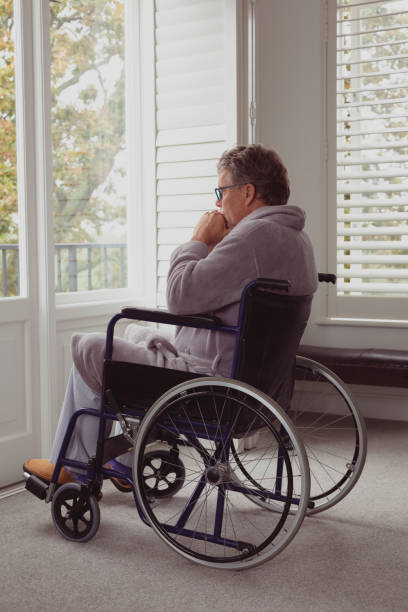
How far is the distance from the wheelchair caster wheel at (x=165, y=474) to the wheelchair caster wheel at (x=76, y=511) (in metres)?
0.27

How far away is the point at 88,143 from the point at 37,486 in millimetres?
1644

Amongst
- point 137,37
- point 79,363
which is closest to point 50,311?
point 79,363

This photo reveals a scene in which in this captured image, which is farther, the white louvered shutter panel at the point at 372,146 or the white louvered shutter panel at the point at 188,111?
the white louvered shutter panel at the point at 372,146

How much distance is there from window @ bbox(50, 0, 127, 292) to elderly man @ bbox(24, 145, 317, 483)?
3.33 feet

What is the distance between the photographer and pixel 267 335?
1830 millimetres

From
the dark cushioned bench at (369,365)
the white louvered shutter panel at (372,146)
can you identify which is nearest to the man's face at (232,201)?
the dark cushioned bench at (369,365)

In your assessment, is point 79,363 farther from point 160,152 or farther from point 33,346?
point 160,152

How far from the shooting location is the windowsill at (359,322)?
3727mm

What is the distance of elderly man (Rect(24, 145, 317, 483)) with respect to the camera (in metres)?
1.90

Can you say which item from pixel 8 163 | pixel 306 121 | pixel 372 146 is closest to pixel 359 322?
pixel 372 146

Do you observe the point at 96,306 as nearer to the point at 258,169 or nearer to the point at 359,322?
the point at 258,169

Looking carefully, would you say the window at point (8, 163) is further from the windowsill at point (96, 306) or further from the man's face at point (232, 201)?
the man's face at point (232, 201)

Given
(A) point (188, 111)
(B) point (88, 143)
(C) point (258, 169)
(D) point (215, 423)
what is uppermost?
(A) point (188, 111)

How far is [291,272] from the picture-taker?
194cm
